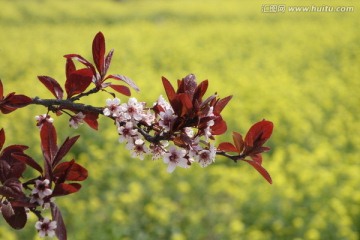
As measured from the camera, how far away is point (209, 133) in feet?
2.80

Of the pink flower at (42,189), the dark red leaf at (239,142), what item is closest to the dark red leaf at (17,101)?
the pink flower at (42,189)

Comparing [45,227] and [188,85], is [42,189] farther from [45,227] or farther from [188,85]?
[188,85]

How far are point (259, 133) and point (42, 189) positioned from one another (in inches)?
15.2

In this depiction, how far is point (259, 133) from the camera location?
919 mm

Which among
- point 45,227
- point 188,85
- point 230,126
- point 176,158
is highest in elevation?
point 230,126

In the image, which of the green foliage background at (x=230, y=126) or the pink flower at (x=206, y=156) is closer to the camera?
the pink flower at (x=206, y=156)

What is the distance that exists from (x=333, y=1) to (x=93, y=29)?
6687 mm

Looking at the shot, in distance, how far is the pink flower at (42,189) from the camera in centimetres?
85

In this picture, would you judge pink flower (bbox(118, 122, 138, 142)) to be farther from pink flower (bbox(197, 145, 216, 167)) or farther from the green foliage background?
the green foliage background

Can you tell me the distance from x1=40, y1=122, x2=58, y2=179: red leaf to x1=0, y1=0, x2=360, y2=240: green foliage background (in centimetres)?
210

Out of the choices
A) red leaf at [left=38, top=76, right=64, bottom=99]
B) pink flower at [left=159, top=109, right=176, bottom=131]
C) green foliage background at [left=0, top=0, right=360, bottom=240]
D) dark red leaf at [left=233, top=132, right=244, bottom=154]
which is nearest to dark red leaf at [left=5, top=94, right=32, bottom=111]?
red leaf at [left=38, top=76, right=64, bottom=99]

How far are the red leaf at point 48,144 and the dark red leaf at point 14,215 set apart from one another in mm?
83

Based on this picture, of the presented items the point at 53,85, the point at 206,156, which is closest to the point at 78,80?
the point at 53,85

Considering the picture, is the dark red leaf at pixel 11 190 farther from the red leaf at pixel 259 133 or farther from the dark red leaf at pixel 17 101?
the red leaf at pixel 259 133
